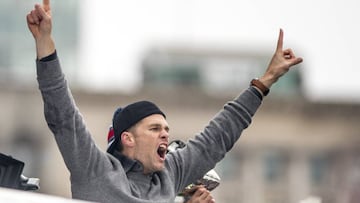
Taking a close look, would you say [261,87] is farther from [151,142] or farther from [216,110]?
[216,110]

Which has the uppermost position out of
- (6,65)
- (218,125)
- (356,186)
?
(218,125)

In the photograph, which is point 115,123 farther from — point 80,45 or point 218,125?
point 80,45

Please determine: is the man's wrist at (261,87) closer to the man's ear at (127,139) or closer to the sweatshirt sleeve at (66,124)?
the man's ear at (127,139)

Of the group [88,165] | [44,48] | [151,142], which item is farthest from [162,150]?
[44,48]

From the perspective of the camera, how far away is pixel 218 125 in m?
7.76

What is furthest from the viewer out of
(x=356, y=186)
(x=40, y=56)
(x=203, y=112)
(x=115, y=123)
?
(x=203, y=112)

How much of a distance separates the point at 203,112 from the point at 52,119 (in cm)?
5203

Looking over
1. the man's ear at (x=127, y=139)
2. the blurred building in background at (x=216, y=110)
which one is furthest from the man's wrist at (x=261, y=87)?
the blurred building in background at (x=216, y=110)

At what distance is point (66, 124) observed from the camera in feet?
22.7

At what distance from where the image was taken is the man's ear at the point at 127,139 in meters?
7.27

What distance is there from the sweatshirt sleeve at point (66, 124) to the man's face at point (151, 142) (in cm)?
29

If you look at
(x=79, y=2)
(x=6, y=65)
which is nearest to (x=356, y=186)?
(x=6, y=65)

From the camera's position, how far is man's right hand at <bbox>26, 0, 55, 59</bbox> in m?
6.90

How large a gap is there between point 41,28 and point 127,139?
679mm
